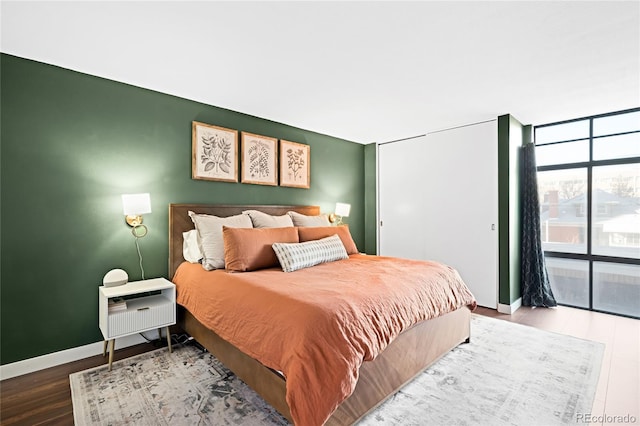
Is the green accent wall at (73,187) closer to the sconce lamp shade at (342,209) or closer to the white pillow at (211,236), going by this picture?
the white pillow at (211,236)

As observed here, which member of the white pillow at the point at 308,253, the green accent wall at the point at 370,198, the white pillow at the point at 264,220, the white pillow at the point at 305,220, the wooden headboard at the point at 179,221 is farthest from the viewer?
the green accent wall at the point at 370,198

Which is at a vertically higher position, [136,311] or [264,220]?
[264,220]

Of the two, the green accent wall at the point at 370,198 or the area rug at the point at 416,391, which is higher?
the green accent wall at the point at 370,198

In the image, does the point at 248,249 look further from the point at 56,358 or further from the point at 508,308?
the point at 508,308

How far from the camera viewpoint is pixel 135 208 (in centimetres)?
268

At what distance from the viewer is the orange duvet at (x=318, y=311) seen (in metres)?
1.49

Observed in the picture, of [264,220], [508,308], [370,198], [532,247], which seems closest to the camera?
[264,220]

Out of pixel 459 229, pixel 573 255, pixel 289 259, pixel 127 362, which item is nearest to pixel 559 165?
pixel 573 255

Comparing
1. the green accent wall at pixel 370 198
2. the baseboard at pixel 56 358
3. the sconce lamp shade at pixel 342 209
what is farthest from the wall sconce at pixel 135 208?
the green accent wall at pixel 370 198

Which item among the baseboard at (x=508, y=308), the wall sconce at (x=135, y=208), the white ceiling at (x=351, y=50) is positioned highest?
→ the white ceiling at (x=351, y=50)

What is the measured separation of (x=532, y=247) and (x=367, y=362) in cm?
334

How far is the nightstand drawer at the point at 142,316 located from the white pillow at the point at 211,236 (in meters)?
0.48

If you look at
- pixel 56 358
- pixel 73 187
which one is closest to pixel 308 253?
pixel 73 187

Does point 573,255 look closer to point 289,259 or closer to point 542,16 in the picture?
point 542,16
